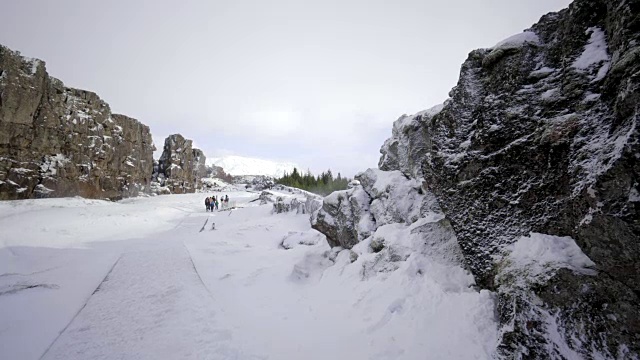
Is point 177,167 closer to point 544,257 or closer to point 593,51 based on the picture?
point 544,257

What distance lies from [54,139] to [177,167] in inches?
919

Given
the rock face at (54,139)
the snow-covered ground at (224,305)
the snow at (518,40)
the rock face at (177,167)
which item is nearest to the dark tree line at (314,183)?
the rock face at (177,167)

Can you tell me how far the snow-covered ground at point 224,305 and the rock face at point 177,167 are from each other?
33231mm

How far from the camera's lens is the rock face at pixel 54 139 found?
1970 centimetres

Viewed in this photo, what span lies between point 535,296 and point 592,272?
682 millimetres

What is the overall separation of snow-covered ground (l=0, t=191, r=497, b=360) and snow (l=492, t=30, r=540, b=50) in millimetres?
4390

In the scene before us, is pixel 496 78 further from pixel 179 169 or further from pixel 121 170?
pixel 179 169

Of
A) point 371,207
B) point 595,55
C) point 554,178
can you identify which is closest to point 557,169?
point 554,178

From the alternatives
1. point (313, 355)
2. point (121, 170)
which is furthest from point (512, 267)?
point (121, 170)

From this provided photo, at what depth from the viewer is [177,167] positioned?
46156mm

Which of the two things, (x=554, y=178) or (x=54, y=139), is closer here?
A: (x=554, y=178)

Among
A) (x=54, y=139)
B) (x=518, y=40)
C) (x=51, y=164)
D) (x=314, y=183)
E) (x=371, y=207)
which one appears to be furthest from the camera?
(x=314, y=183)

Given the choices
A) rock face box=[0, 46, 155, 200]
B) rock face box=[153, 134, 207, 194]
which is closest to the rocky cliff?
rock face box=[0, 46, 155, 200]

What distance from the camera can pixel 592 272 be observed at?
10.3 ft
